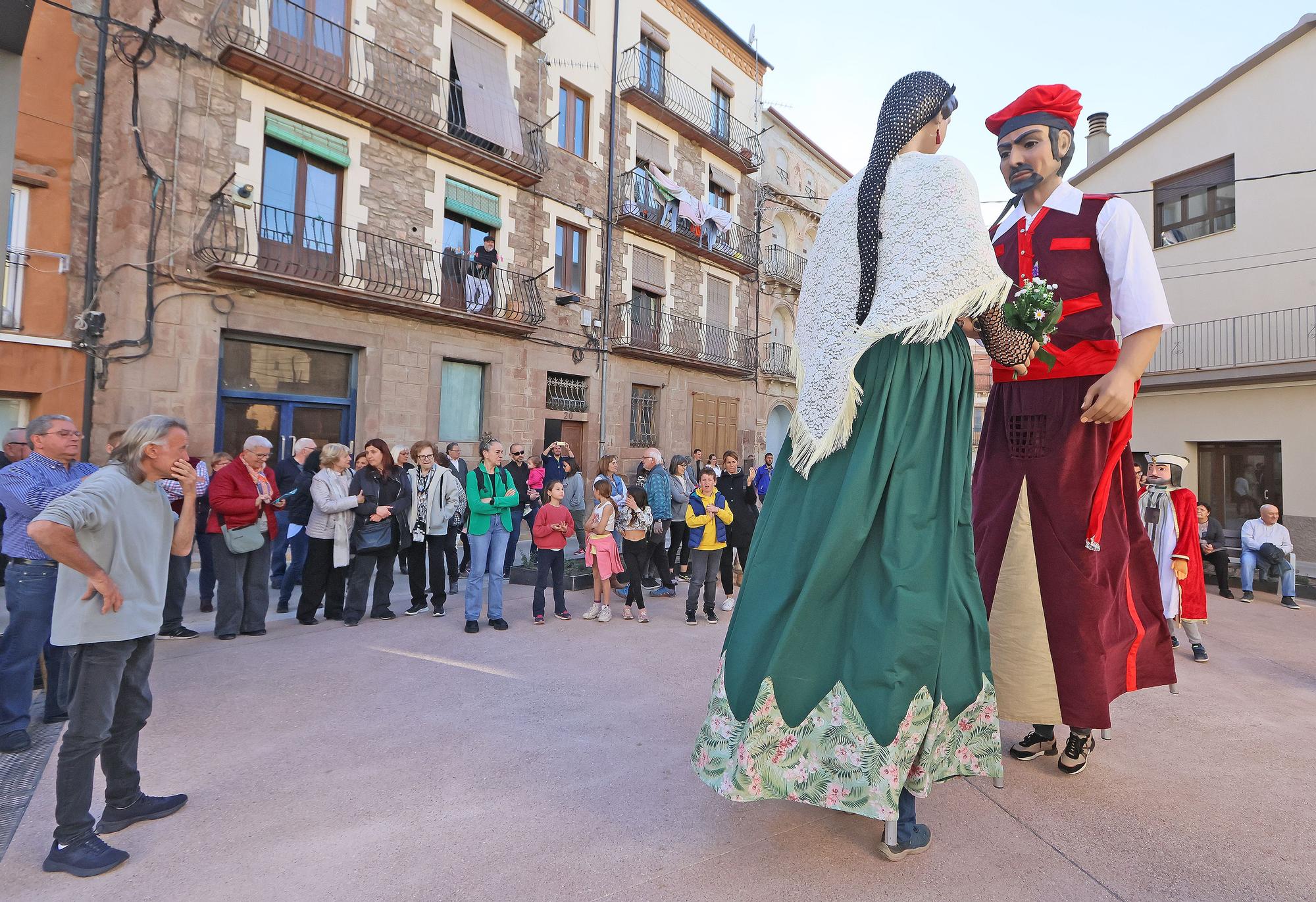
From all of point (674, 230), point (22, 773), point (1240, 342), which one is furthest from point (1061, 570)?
point (674, 230)

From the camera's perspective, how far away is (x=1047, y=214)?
283cm

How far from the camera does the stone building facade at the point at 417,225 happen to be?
32.4 feet

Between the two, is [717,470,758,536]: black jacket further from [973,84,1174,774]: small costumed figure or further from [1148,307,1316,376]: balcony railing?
[1148,307,1316,376]: balcony railing

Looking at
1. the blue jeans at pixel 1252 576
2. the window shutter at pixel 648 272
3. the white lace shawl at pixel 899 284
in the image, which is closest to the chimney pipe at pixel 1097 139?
the window shutter at pixel 648 272

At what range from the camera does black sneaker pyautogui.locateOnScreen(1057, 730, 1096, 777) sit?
2.80m

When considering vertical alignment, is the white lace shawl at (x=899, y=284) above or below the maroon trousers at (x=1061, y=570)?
above

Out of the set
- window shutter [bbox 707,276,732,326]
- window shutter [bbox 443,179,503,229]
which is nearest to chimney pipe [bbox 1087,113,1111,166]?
window shutter [bbox 707,276,732,326]

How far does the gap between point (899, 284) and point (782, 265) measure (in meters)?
20.9

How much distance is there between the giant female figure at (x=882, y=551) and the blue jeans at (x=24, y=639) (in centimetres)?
348

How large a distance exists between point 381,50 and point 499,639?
10.9 metres

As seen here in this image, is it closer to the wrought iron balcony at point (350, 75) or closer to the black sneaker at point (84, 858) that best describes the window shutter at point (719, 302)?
the wrought iron balcony at point (350, 75)

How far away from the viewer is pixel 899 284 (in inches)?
84.4

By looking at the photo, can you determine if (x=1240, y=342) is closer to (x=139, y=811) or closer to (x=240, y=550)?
(x=240, y=550)

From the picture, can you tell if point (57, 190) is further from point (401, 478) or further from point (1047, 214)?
point (1047, 214)
